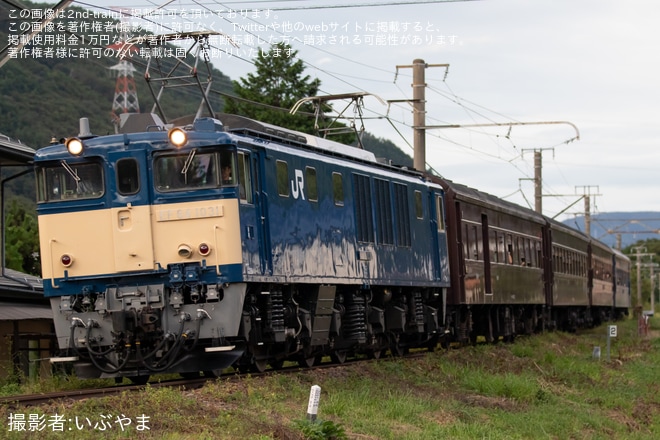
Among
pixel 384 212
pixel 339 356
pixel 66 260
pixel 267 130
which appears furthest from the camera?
pixel 384 212

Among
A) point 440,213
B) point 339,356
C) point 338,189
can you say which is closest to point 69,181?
point 338,189

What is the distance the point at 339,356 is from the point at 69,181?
6484 millimetres

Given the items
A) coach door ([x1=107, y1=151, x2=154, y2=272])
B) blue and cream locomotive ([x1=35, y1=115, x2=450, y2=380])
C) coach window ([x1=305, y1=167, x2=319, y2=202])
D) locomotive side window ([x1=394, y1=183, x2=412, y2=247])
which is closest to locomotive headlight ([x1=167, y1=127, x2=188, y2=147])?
blue and cream locomotive ([x1=35, y1=115, x2=450, y2=380])

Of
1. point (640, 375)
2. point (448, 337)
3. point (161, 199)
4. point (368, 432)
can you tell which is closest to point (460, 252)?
point (448, 337)

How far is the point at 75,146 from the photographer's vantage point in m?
14.9

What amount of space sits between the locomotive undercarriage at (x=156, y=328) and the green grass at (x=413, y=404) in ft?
2.08

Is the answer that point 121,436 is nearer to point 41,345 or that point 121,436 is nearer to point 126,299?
point 126,299

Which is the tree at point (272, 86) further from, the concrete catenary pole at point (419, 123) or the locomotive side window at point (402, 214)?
the locomotive side window at point (402, 214)

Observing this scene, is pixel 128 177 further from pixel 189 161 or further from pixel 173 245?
pixel 173 245

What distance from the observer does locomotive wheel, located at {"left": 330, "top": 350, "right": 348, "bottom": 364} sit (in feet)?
63.6

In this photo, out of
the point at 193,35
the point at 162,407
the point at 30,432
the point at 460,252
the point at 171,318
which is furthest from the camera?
the point at 460,252

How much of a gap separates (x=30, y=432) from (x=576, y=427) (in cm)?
783

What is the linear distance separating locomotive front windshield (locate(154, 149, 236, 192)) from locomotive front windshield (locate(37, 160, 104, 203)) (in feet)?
2.85

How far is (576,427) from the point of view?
1465cm
